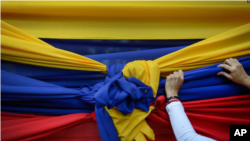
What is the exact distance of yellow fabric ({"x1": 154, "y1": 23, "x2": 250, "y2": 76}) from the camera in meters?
0.81

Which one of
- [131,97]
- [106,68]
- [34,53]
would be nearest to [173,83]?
[131,97]

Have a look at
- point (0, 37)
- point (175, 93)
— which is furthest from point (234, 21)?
point (0, 37)

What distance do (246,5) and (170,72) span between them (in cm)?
63

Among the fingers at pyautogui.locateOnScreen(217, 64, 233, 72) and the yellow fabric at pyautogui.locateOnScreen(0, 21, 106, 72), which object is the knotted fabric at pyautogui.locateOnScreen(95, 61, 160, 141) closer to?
the yellow fabric at pyautogui.locateOnScreen(0, 21, 106, 72)

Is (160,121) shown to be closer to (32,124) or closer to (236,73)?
(236,73)

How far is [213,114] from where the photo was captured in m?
0.80

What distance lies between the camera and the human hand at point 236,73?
75 cm

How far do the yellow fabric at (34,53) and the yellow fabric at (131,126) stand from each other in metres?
0.25

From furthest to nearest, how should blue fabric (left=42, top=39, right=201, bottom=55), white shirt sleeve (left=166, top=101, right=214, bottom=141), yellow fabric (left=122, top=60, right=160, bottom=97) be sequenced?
blue fabric (left=42, top=39, right=201, bottom=55), yellow fabric (left=122, top=60, right=160, bottom=97), white shirt sleeve (left=166, top=101, right=214, bottom=141)

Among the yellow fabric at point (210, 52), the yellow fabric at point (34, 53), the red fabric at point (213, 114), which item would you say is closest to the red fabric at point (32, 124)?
the yellow fabric at point (34, 53)

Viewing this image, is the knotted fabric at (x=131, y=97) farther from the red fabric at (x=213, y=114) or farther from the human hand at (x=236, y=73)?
the human hand at (x=236, y=73)

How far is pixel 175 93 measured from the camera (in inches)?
29.4

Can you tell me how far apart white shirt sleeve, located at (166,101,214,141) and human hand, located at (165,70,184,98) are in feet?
0.18

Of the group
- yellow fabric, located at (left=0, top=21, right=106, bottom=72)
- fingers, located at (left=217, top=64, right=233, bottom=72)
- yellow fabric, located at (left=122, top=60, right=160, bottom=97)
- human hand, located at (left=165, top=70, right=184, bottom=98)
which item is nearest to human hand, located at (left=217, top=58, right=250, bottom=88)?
fingers, located at (left=217, top=64, right=233, bottom=72)
